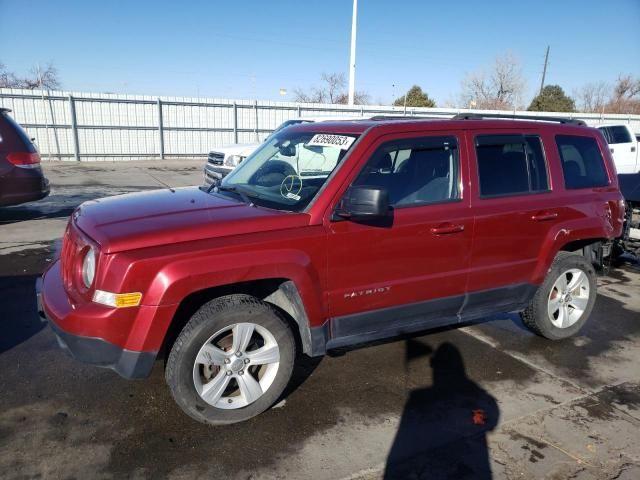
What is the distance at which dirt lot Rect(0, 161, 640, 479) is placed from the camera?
2705 millimetres

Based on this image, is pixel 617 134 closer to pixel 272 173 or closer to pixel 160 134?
pixel 272 173

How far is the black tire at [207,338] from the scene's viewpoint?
2.84 m

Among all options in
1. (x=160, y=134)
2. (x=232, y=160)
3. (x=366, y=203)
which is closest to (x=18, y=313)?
(x=366, y=203)

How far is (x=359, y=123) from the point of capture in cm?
370

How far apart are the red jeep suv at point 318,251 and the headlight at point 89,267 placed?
1cm

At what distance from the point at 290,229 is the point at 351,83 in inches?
911

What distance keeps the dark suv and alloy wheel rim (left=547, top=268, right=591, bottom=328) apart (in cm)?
792

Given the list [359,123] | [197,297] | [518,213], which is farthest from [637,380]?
[197,297]

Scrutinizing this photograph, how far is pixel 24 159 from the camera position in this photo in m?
7.89

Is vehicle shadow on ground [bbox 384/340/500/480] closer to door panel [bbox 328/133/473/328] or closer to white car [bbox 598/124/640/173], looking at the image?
door panel [bbox 328/133/473/328]

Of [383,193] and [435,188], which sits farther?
[435,188]

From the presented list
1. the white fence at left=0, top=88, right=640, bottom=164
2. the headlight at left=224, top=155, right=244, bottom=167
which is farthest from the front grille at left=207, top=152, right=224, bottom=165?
the white fence at left=0, top=88, right=640, bottom=164

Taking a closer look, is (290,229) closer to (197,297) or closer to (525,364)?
(197,297)

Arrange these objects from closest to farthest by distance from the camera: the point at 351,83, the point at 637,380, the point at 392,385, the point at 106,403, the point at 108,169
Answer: the point at 106,403, the point at 392,385, the point at 637,380, the point at 108,169, the point at 351,83
